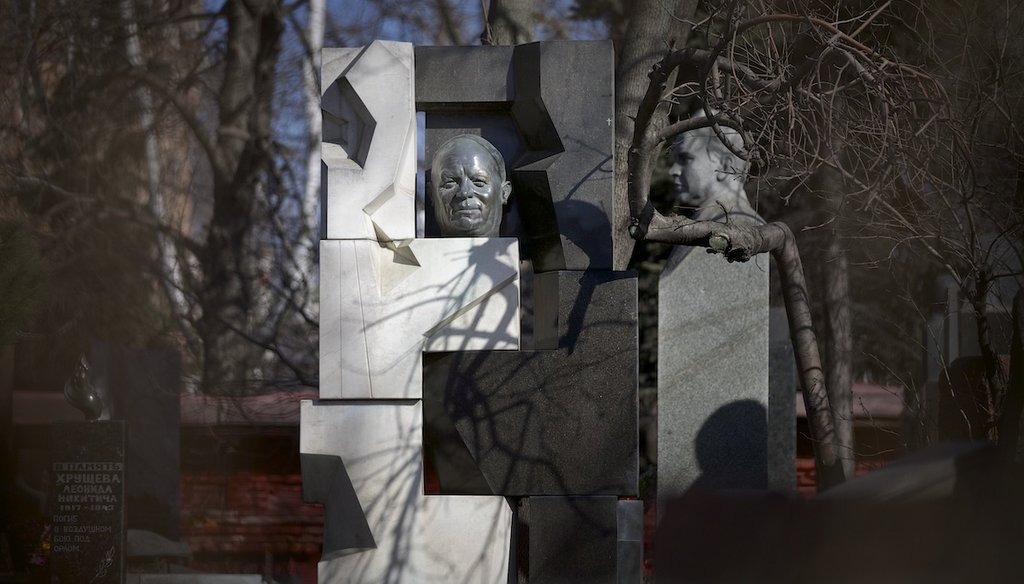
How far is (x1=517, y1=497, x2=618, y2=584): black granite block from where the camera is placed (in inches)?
240

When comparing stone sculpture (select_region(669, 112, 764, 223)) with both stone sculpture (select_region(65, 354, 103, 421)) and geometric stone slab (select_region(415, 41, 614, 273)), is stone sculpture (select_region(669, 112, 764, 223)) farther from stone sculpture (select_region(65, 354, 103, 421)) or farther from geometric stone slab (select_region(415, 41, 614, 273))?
stone sculpture (select_region(65, 354, 103, 421))

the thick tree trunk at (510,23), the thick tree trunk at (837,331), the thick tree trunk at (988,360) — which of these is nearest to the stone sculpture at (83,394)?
the thick tree trunk at (510,23)

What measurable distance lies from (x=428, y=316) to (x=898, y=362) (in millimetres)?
11571

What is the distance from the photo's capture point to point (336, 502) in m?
6.16

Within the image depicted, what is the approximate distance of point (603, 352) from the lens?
618 centimetres

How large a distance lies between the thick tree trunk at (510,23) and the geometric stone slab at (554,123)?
11.5 ft

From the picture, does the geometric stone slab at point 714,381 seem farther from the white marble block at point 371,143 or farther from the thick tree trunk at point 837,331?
the white marble block at point 371,143

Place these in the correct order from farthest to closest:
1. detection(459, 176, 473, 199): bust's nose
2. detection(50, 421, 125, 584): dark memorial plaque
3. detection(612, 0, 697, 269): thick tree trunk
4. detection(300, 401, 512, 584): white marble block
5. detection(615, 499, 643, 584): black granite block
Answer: detection(612, 0, 697, 269): thick tree trunk → detection(50, 421, 125, 584): dark memorial plaque → detection(615, 499, 643, 584): black granite block → detection(459, 176, 473, 199): bust's nose → detection(300, 401, 512, 584): white marble block

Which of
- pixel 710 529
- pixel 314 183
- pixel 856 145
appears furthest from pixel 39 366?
pixel 710 529

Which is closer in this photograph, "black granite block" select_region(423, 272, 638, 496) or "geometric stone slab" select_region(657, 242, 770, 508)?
"black granite block" select_region(423, 272, 638, 496)

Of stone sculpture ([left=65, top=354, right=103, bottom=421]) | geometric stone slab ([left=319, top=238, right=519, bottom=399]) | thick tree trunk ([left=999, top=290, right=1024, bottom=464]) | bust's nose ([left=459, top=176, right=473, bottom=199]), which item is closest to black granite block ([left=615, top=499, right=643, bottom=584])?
geometric stone slab ([left=319, top=238, right=519, bottom=399])

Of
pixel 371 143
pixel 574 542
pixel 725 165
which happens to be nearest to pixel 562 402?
pixel 574 542

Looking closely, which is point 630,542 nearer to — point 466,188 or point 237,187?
point 466,188

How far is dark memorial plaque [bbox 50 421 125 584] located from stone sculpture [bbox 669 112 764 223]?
4.75 m
